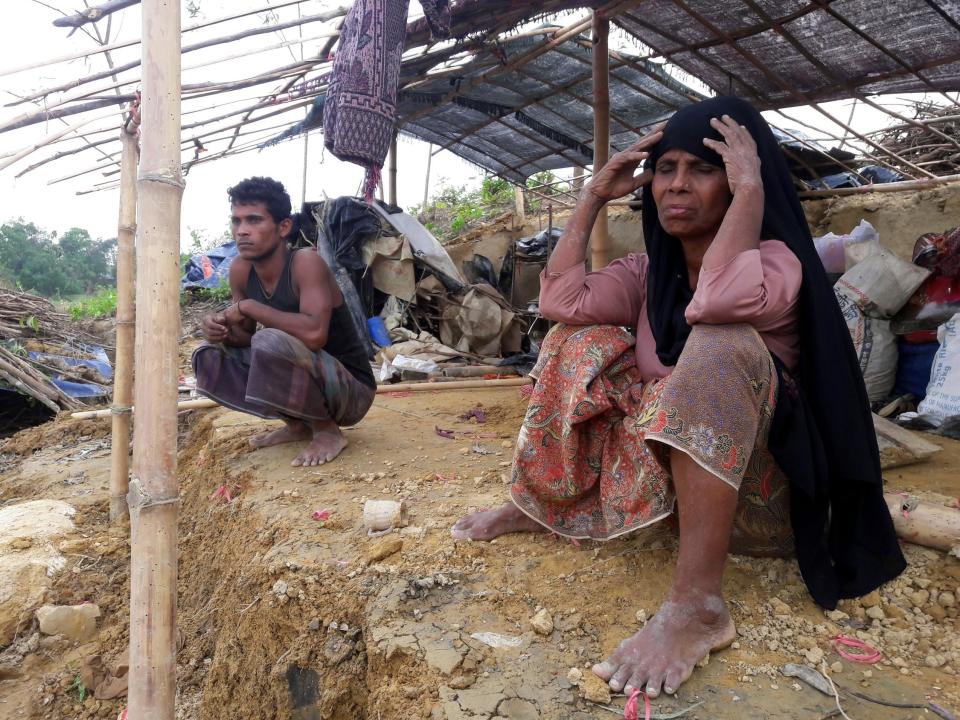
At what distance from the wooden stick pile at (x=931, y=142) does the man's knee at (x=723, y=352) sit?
5.42 metres

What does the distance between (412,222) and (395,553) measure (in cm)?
550

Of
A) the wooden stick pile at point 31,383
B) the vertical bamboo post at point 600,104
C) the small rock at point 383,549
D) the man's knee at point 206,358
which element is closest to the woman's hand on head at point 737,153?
the small rock at point 383,549

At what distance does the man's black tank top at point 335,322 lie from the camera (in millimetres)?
3176

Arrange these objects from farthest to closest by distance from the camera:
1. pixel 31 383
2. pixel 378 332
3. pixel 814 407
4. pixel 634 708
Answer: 1. pixel 378 332
2. pixel 31 383
3. pixel 814 407
4. pixel 634 708

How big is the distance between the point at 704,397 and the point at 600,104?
3.73 m

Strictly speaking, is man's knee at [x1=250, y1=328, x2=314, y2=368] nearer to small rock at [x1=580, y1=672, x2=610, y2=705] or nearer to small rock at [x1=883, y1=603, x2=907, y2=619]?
small rock at [x1=580, y1=672, x2=610, y2=705]

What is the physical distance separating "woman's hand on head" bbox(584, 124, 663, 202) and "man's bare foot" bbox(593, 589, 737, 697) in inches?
43.6

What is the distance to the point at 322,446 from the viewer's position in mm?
3131

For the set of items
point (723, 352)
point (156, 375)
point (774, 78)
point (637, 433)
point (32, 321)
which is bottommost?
point (32, 321)

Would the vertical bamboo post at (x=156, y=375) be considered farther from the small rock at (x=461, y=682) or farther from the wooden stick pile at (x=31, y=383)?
the wooden stick pile at (x=31, y=383)

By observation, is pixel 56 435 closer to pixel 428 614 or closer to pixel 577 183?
pixel 428 614

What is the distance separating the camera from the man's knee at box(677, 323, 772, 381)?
1.38 m

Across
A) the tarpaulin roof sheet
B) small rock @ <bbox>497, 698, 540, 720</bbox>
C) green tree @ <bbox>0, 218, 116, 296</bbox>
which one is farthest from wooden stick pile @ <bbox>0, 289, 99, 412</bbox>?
green tree @ <bbox>0, 218, 116, 296</bbox>

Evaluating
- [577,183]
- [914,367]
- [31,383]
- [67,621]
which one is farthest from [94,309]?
[914,367]
